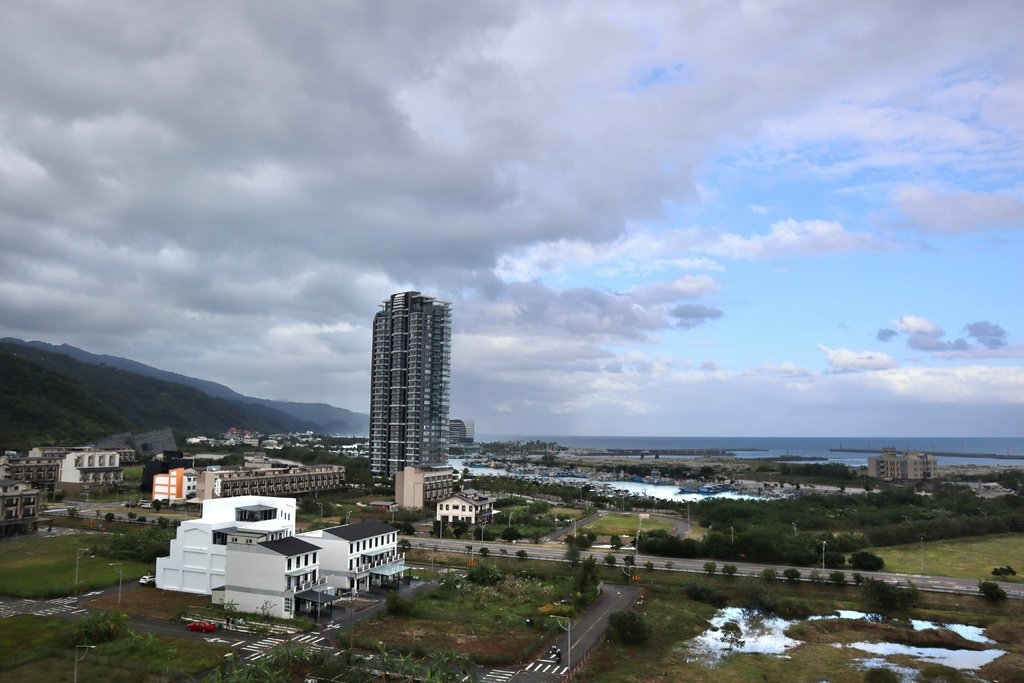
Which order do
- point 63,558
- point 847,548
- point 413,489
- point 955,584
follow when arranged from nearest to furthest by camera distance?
point 955,584 → point 63,558 → point 847,548 → point 413,489

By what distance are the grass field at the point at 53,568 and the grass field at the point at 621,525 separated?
38275mm

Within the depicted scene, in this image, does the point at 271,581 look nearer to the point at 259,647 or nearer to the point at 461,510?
the point at 259,647

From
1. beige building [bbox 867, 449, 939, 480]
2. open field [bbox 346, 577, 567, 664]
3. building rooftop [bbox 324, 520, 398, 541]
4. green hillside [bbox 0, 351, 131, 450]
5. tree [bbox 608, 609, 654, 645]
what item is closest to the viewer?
open field [bbox 346, 577, 567, 664]

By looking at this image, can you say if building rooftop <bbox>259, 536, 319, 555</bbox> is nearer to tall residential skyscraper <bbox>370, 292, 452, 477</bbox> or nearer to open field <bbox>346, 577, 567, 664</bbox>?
open field <bbox>346, 577, 567, 664</bbox>

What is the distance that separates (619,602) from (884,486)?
312ft

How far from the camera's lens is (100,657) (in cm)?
2762

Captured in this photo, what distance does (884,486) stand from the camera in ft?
376

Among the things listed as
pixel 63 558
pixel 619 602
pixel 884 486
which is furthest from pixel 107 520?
pixel 884 486

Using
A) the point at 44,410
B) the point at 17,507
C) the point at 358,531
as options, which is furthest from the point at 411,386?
the point at 44,410

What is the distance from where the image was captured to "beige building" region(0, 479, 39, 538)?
55281 mm

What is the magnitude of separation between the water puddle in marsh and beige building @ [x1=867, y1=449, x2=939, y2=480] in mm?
109017

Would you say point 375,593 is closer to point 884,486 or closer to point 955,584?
point 955,584

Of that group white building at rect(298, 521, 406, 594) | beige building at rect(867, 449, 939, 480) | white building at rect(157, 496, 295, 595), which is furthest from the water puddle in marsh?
beige building at rect(867, 449, 939, 480)

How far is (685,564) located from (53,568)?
42001 millimetres
